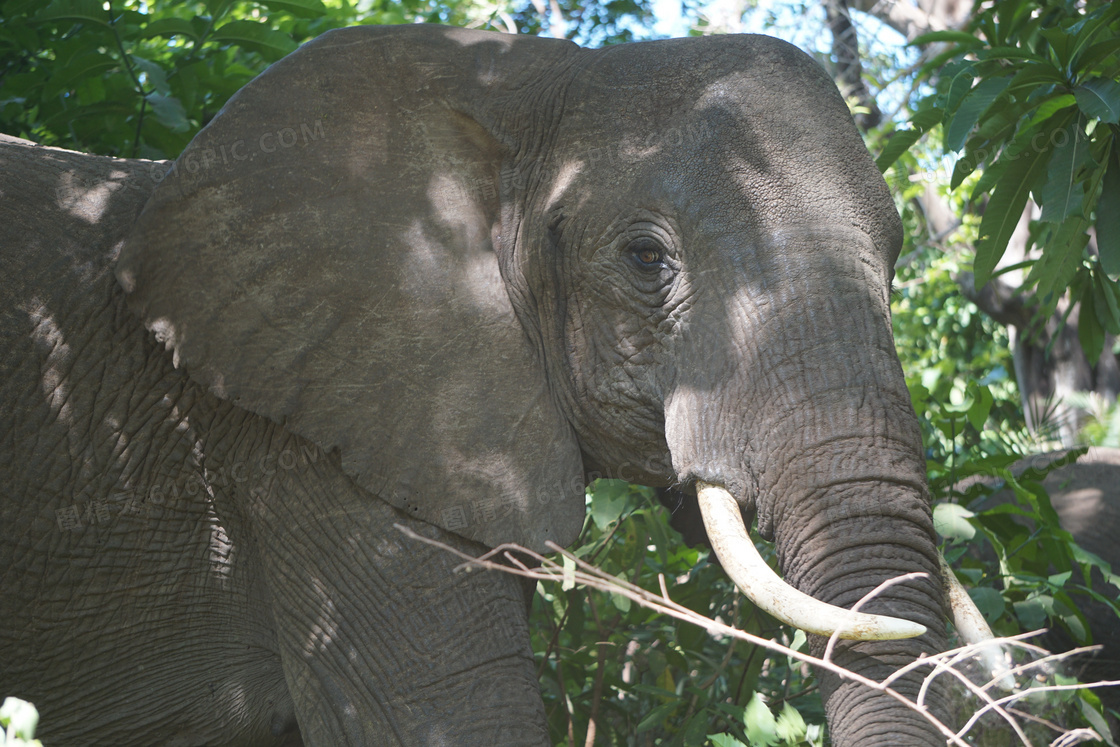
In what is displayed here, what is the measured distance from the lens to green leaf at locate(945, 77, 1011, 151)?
3133 millimetres

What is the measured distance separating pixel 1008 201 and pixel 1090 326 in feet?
3.41

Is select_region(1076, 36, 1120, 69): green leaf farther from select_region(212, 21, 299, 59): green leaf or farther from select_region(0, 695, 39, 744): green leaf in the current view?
select_region(0, 695, 39, 744): green leaf

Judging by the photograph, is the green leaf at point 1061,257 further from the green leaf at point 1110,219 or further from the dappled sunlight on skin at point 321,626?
the dappled sunlight on skin at point 321,626

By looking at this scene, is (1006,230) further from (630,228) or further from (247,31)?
(247,31)

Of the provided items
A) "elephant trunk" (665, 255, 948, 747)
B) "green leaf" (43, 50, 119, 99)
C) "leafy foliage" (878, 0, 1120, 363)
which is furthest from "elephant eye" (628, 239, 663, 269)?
"green leaf" (43, 50, 119, 99)

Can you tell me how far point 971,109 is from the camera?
3203 mm

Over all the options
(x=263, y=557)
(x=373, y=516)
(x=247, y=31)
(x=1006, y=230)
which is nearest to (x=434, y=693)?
(x=373, y=516)

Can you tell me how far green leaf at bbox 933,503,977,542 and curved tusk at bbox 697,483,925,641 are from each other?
4.67 ft

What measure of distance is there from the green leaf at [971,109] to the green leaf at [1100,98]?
0.73 feet

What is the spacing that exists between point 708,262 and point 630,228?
22 centimetres

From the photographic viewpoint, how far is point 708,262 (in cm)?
252

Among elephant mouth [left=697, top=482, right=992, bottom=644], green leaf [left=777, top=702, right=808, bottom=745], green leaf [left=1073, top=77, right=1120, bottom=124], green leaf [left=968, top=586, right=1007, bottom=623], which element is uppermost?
green leaf [left=1073, top=77, right=1120, bottom=124]

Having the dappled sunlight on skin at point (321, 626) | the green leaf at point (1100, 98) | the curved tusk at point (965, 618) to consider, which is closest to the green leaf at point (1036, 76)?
the green leaf at point (1100, 98)

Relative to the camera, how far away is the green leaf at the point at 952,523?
11.8 ft
